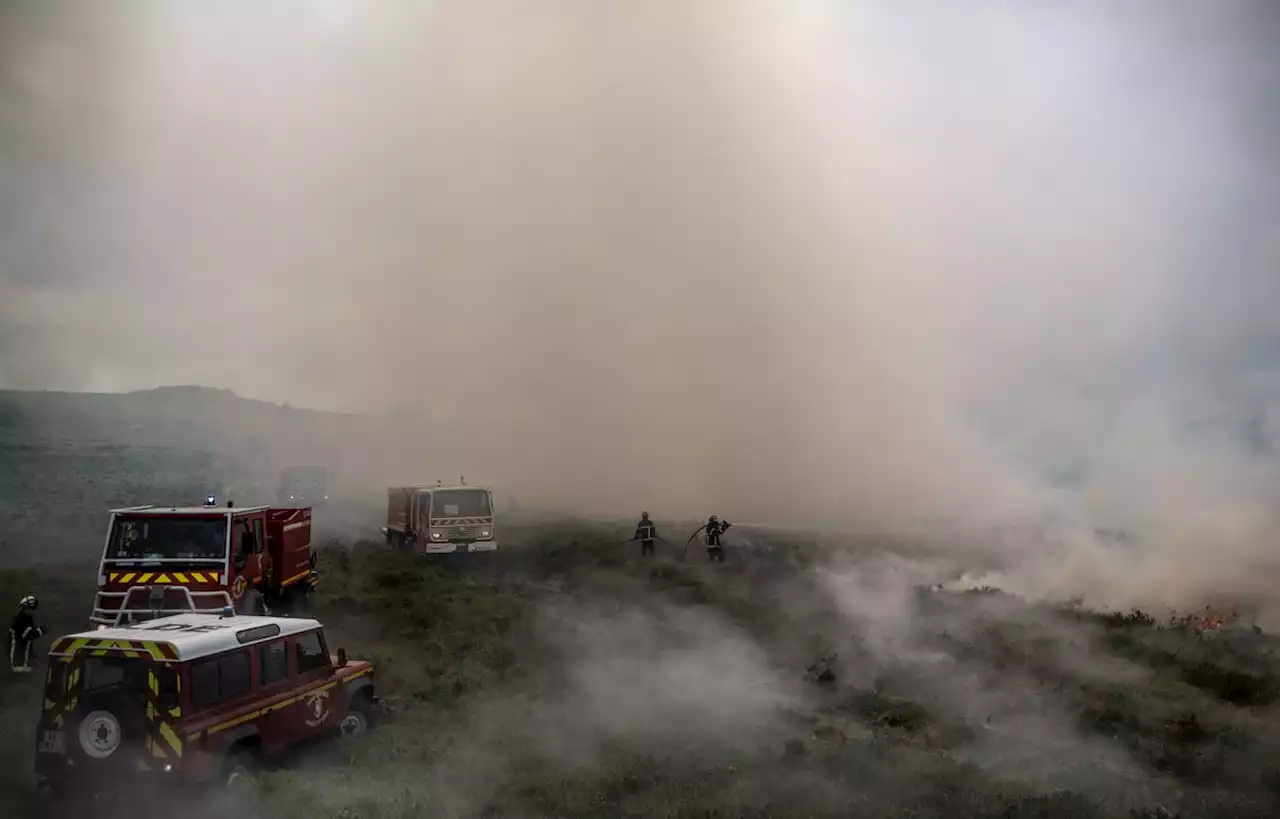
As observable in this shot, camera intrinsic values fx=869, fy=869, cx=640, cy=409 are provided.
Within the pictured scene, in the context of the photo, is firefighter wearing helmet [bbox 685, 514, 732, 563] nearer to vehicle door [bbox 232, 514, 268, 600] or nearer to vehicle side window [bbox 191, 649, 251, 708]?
vehicle door [bbox 232, 514, 268, 600]

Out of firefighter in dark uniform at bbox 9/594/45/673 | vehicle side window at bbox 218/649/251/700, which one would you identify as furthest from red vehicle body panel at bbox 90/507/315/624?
vehicle side window at bbox 218/649/251/700

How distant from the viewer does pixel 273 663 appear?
10.3 metres

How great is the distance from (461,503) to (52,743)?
18.3 metres

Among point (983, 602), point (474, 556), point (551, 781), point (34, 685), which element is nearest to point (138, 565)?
point (34, 685)

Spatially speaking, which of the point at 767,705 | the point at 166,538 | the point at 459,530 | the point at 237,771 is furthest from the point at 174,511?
the point at 459,530

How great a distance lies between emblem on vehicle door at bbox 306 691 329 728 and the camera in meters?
10.8

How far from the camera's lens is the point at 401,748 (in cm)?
1158

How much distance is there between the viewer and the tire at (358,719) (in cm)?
1170

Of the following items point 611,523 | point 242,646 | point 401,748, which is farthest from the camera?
point 611,523

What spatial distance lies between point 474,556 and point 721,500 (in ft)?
60.1

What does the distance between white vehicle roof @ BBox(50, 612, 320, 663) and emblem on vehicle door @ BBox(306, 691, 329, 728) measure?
83 centimetres

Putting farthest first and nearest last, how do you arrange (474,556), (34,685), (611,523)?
(611,523)
(474,556)
(34,685)

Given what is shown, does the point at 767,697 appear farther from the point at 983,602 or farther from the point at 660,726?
the point at 983,602

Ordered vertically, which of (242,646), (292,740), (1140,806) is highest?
(242,646)
